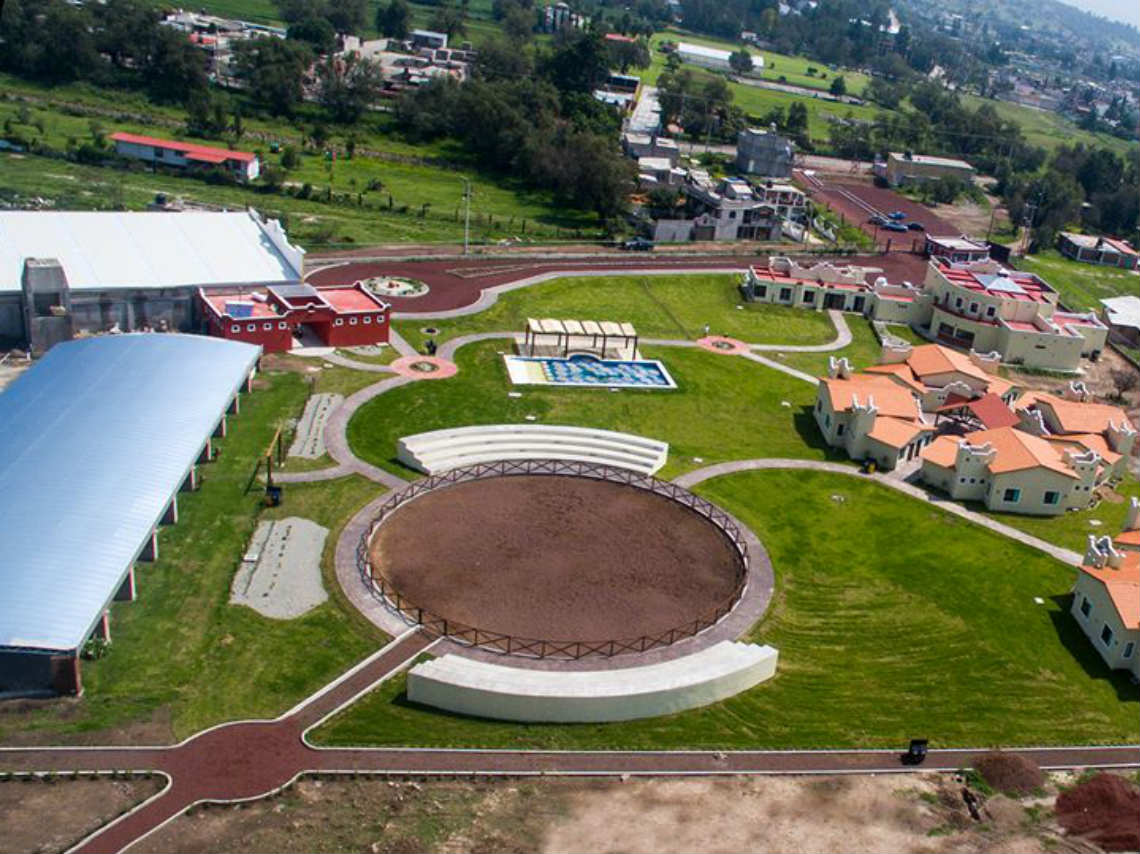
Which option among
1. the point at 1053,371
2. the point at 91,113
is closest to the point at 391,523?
the point at 1053,371

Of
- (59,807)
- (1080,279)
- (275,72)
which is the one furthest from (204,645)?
(275,72)

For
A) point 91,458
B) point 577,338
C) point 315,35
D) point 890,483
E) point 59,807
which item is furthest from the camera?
point 315,35

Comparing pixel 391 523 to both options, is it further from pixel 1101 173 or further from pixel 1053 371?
pixel 1101 173

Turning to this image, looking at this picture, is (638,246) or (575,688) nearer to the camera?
(575,688)

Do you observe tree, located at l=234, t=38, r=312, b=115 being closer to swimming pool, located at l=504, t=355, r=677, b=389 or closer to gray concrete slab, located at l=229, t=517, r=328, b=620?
swimming pool, located at l=504, t=355, r=677, b=389

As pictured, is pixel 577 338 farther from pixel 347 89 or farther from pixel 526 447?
pixel 347 89

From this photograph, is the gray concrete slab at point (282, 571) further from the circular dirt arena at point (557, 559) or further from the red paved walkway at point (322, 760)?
the red paved walkway at point (322, 760)
